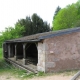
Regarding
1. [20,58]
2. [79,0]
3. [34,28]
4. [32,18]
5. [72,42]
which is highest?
[79,0]

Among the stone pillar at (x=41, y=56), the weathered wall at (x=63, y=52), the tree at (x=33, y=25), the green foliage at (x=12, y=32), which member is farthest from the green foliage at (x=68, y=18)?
the stone pillar at (x=41, y=56)

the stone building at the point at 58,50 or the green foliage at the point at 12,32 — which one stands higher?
the green foliage at the point at 12,32

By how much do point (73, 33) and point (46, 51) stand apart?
252 centimetres

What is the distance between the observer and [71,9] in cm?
4694

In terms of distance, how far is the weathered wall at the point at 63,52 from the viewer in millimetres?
10875

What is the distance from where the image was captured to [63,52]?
11336 mm

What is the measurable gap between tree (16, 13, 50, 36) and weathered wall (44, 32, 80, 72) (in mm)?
33422

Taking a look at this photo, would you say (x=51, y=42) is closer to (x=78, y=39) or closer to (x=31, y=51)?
(x=78, y=39)

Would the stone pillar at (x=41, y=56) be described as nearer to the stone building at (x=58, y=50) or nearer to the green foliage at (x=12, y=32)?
the stone building at (x=58, y=50)

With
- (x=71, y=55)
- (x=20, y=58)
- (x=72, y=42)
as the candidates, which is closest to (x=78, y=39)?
(x=72, y=42)

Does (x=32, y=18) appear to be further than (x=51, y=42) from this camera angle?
Yes

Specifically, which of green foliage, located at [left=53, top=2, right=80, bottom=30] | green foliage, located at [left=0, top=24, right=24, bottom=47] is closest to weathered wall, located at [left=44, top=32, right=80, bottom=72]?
green foliage, located at [left=0, top=24, right=24, bottom=47]

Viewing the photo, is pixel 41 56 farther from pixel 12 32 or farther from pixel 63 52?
pixel 12 32

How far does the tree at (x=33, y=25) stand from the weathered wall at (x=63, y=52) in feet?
110
